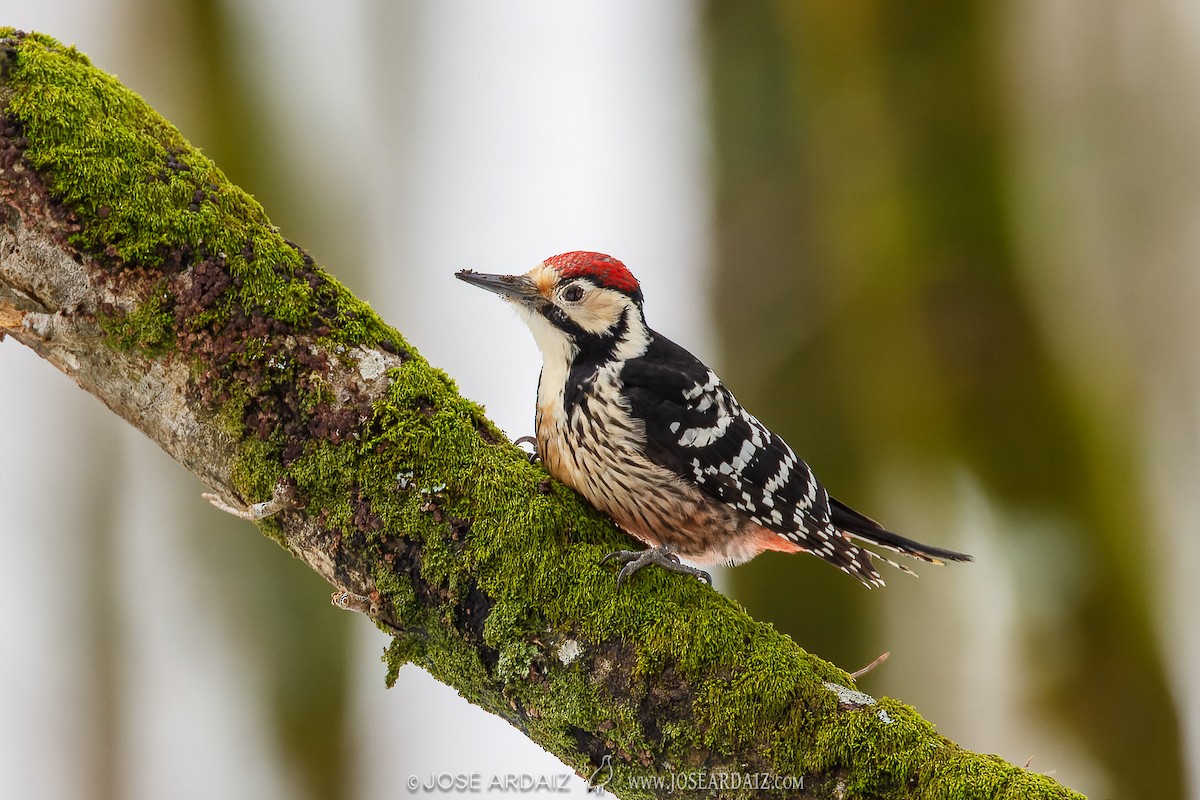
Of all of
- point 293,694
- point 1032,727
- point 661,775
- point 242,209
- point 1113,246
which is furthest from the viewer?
point 1113,246

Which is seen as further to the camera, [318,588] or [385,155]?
[385,155]

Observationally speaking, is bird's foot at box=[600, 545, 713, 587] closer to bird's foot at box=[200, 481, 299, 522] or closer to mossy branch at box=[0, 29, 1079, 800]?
mossy branch at box=[0, 29, 1079, 800]

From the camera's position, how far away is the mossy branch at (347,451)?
1.83 m

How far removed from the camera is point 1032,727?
10.4 ft

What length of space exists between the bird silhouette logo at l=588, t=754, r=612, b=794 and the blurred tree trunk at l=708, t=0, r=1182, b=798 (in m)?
1.56

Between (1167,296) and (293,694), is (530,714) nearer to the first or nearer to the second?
(293,694)

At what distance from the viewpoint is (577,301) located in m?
2.58

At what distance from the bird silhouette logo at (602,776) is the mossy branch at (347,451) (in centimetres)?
2

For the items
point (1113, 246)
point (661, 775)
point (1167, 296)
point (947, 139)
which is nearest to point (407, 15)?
Answer: point (947, 139)

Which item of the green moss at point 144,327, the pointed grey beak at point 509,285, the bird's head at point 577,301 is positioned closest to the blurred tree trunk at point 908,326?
the bird's head at point 577,301

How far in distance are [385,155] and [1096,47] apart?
3086 mm

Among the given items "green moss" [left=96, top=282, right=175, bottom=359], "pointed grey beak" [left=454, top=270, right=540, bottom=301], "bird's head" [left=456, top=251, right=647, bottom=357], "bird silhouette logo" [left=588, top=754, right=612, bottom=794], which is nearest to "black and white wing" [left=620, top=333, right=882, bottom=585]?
"bird's head" [left=456, top=251, right=647, bottom=357]

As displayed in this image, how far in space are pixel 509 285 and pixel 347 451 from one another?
2.56ft

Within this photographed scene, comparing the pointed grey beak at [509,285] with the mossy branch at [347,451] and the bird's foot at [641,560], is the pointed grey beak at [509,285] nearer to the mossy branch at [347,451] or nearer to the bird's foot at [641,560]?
the mossy branch at [347,451]
